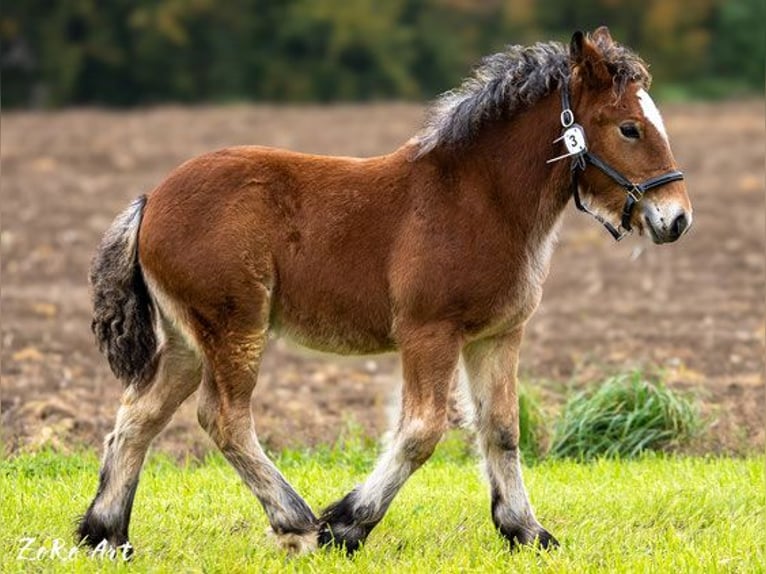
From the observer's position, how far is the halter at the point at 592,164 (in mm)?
6926

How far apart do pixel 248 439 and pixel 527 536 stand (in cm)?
144

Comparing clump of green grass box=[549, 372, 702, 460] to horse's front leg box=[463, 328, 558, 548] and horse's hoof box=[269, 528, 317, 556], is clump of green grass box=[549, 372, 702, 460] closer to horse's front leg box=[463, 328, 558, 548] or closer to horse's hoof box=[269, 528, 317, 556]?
horse's front leg box=[463, 328, 558, 548]

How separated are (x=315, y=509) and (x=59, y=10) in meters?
39.2

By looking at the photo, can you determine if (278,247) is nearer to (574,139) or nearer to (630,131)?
(574,139)

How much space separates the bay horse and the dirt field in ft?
8.78

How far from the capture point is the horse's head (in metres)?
6.91

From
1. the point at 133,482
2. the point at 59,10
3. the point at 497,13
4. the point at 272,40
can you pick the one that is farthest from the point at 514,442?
the point at 497,13

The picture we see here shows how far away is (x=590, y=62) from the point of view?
7.07m

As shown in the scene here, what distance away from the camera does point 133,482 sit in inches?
281

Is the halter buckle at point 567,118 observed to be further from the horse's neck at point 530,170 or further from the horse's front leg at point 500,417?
the horse's front leg at point 500,417

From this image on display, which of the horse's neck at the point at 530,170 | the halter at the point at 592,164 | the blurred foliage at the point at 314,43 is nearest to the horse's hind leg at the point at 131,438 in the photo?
the horse's neck at the point at 530,170

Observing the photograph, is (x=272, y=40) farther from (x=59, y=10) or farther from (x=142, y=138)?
(x=142, y=138)

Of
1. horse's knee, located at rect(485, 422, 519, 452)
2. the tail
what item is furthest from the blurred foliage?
horse's knee, located at rect(485, 422, 519, 452)

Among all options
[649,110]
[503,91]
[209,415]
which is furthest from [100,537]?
[649,110]
